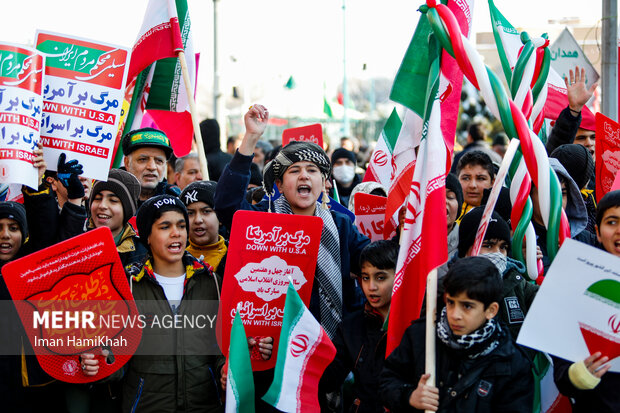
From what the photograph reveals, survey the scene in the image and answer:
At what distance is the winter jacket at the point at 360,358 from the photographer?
3.73 m

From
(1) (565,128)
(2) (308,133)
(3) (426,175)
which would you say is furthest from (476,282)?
(2) (308,133)

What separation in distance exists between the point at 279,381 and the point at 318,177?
4.05 feet

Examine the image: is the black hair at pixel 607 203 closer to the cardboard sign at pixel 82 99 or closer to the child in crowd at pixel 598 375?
the child in crowd at pixel 598 375

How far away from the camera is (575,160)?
5.10 metres

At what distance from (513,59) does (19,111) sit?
317 cm

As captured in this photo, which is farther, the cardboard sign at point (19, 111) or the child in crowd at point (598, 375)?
the cardboard sign at point (19, 111)

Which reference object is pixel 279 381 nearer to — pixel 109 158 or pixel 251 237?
pixel 251 237

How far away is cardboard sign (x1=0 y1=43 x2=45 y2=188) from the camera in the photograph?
4277mm

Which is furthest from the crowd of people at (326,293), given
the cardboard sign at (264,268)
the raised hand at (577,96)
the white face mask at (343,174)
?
the white face mask at (343,174)

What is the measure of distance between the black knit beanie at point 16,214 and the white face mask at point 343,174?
4.14 meters

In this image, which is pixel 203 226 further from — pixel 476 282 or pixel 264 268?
pixel 476 282

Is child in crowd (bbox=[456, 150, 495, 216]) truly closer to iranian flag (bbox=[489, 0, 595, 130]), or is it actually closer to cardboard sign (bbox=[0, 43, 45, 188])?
iranian flag (bbox=[489, 0, 595, 130])

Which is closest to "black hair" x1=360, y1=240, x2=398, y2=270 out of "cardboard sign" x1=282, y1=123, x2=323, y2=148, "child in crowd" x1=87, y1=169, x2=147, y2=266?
"child in crowd" x1=87, y1=169, x2=147, y2=266

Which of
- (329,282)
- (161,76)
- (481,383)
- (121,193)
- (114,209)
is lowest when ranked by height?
(481,383)
